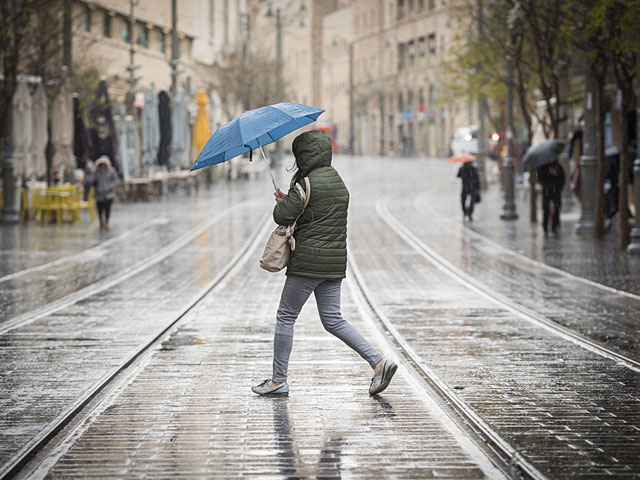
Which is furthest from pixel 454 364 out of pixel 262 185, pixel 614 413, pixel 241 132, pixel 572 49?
pixel 262 185

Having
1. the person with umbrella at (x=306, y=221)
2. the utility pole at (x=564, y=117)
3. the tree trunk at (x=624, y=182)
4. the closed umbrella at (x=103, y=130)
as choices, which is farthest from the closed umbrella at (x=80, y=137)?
the person with umbrella at (x=306, y=221)

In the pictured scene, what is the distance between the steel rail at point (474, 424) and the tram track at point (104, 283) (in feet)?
11.7

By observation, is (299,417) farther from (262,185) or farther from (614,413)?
(262,185)

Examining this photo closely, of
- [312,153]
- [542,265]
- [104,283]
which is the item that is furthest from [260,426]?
[542,265]

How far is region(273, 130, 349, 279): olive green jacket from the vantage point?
7852mm

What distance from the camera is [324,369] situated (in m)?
9.21

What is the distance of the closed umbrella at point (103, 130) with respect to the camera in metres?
33.3

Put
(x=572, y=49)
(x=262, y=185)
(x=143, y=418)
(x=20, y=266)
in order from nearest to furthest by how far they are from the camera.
A: (x=143, y=418), (x=20, y=266), (x=572, y=49), (x=262, y=185)

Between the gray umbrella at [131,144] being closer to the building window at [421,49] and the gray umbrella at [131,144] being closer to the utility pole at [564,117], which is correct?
the utility pole at [564,117]

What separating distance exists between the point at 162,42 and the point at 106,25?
882 centimetres

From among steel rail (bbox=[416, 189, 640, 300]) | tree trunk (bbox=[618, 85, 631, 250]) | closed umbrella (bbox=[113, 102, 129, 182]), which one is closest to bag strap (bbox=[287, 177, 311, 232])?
steel rail (bbox=[416, 189, 640, 300])

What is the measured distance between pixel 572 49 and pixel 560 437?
19.9 m

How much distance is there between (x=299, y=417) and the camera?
293 inches

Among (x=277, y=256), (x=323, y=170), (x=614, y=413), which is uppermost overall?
(x=323, y=170)
